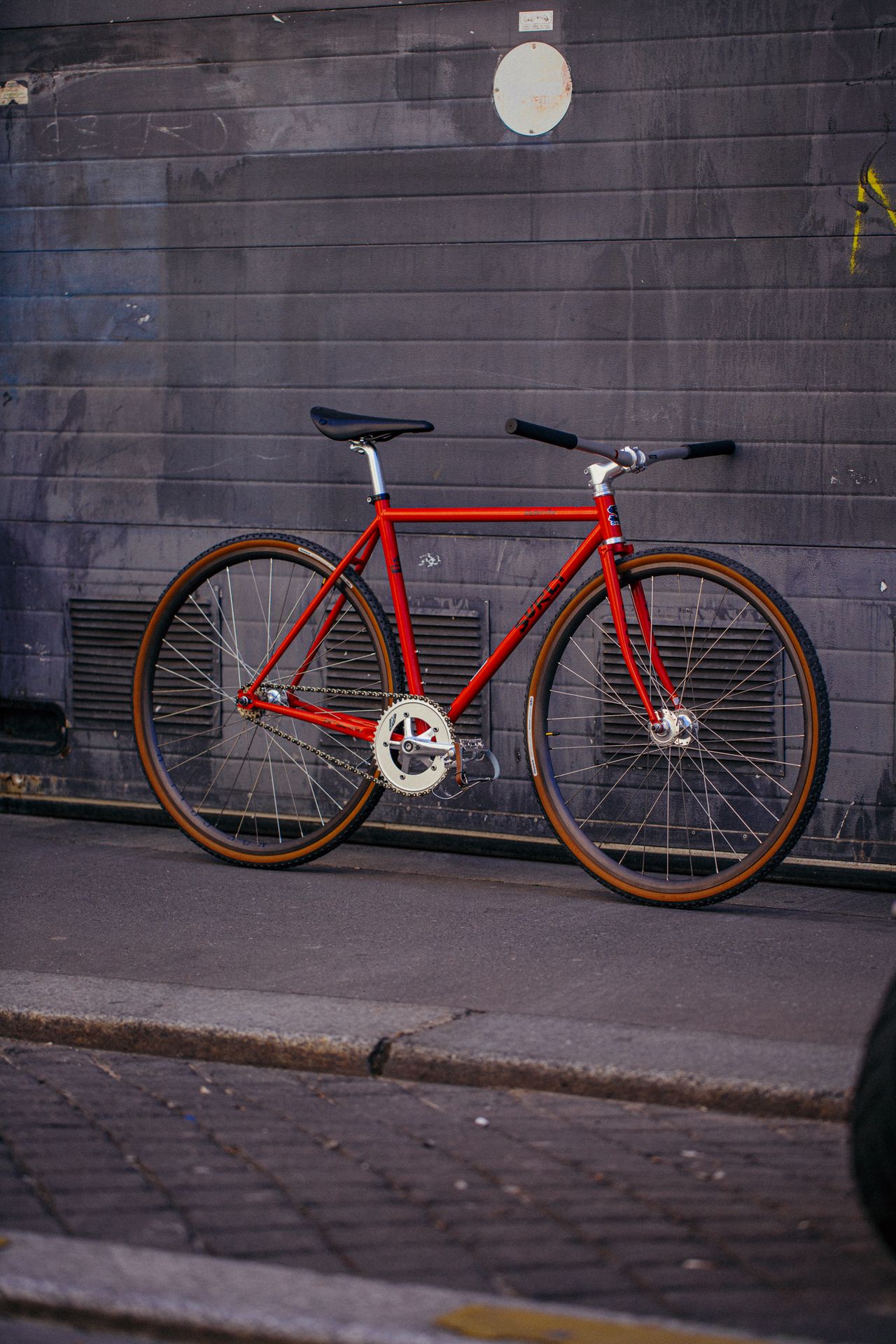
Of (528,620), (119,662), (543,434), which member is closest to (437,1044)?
(528,620)

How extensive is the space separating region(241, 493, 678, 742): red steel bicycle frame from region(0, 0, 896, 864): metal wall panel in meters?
0.52

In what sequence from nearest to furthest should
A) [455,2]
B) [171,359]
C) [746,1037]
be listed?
1. [746,1037]
2. [455,2]
3. [171,359]

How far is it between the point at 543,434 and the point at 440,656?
133 cm

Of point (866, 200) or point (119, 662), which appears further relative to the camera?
point (119, 662)

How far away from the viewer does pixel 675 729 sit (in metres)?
4.97

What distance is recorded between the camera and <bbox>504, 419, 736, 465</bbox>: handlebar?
195 inches

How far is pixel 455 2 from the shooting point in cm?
591

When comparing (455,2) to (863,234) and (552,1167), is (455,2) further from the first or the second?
(552,1167)

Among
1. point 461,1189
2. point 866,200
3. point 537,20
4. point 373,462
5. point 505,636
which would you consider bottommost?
point 461,1189

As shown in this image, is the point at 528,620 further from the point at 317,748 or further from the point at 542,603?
the point at 317,748

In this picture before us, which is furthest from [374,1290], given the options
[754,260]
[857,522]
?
[754,260]

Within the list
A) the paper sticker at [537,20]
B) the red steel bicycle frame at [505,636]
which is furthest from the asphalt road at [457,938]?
the paper sticker at [537,20]

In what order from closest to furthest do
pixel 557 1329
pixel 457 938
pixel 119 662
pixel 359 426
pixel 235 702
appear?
pixel 557 1329
pixel 457 938
pixel 359 426
pixel 235 702
pixel 119 662

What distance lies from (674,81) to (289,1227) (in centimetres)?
428
